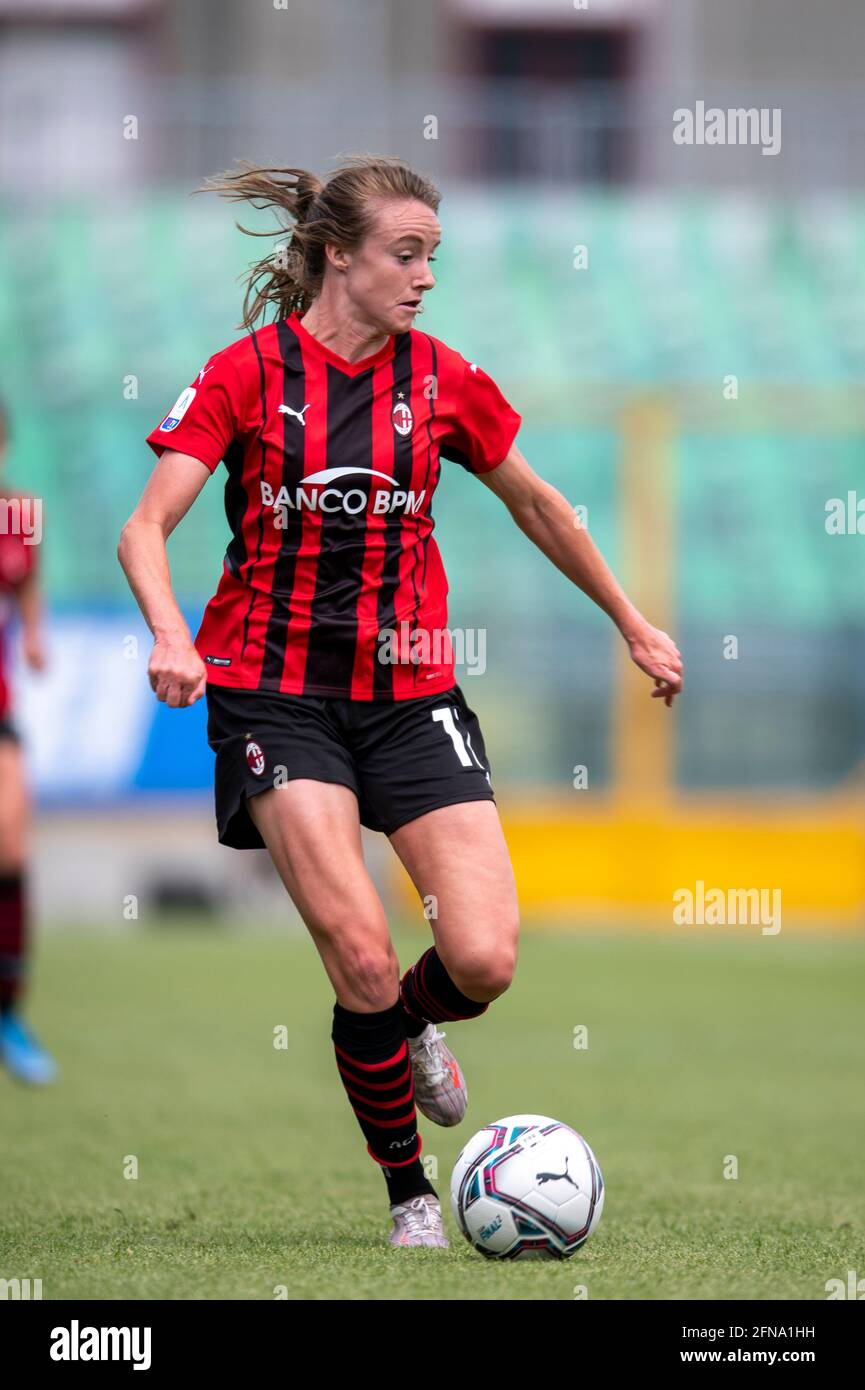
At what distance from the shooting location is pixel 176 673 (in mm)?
4055

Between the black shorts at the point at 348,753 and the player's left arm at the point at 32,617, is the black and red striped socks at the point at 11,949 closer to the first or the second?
the player's left arm at the point at 32,617

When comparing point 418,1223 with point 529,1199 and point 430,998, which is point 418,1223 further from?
point 430,998

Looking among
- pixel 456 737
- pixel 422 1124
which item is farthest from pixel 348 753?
pixel 422 1124

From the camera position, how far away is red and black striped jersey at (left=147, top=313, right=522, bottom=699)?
4516 millimetres

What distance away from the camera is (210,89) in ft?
71.5

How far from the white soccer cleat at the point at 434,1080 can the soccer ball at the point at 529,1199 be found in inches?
13.8

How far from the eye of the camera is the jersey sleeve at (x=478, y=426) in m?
4.75

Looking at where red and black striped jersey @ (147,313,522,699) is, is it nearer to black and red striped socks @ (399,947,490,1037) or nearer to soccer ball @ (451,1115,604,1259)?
black and red striped socks @ (399,947,490,1037)

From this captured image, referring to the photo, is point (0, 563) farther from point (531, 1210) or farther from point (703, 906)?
point (703, 906)

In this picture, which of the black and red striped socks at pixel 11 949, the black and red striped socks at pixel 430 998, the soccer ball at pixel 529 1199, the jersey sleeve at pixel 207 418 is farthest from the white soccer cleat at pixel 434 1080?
the black and red striped socks at pixel 11 949

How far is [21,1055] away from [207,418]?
147 inches

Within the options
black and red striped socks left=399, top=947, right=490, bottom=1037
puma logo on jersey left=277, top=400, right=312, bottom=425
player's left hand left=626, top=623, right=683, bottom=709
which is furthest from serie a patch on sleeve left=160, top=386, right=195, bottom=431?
black and red striped socks left=399, top=947, right=490, bottom=1037

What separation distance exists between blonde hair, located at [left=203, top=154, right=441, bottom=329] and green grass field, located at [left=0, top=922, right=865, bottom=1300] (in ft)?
6.70

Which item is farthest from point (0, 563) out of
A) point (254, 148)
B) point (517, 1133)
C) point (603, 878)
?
point (254, 148)
